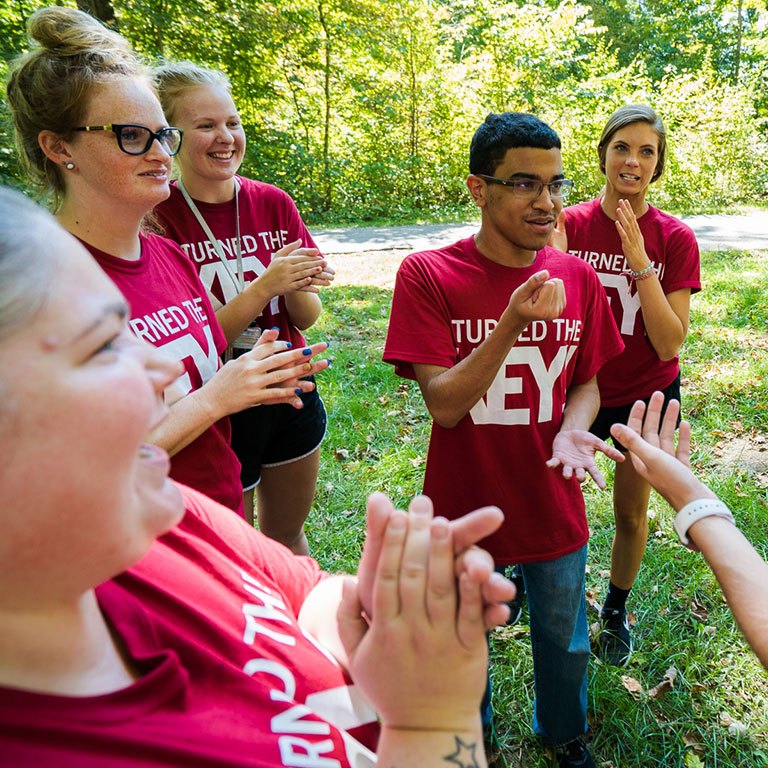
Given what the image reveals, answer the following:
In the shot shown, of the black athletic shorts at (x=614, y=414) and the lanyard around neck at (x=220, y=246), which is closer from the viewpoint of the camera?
the lanyard around neck at (x=220, y=246)

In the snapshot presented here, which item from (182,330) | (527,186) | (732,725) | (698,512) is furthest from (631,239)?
(732,725)

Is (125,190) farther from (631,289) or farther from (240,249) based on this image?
(631,289)

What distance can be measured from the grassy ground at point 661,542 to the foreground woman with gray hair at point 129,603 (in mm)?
1941

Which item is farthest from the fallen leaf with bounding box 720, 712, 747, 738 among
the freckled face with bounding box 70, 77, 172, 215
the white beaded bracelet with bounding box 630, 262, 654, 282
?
the freckled face with bounding box 70, 77, 172, 215

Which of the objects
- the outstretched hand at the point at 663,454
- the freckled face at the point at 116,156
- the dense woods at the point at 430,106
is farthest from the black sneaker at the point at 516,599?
the dense woods at the point at 430,106

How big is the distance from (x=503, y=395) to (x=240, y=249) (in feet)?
4.29

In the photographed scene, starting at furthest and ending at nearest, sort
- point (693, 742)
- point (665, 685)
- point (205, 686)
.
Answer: point (665, 685), point (693, 742), point (205, 686)

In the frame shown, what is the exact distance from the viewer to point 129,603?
3.20 ft

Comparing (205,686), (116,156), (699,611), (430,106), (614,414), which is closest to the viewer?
(205,686)

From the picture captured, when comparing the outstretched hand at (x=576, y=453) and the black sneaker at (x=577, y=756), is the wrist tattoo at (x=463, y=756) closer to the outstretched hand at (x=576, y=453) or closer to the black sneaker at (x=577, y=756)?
the outstretched hand at (x=576, y=453)

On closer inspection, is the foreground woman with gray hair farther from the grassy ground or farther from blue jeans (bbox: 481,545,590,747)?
the grassy ground

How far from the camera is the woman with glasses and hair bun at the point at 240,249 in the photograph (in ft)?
7.89

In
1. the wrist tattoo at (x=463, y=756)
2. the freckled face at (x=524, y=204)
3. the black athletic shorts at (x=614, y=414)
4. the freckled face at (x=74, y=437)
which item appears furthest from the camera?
the black athletic shorts at (x=614, y=414)

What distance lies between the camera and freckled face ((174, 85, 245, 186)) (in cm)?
249
